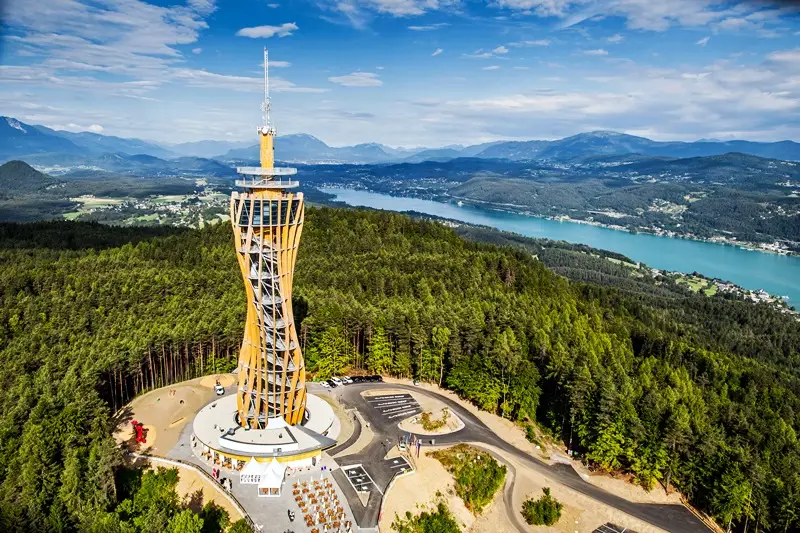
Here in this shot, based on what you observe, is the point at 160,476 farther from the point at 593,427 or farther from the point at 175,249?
the point at 175,249

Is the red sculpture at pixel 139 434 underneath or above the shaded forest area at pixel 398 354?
underneath

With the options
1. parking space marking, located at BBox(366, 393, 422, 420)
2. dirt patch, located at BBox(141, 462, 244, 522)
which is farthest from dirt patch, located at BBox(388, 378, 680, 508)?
dirt patch, located at BBox(141, 462, 244, 522)

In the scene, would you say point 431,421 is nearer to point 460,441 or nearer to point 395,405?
point 460,441

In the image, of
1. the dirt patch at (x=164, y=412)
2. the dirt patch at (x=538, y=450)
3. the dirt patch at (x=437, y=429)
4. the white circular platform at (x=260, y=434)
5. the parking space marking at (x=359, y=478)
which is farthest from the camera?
the dirt patch at (x=437, y=429)

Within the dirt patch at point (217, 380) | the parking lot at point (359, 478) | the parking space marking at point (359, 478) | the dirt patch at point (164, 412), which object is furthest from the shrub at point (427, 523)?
the dirt patch at point (217, 380)

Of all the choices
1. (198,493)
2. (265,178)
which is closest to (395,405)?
(198,493)

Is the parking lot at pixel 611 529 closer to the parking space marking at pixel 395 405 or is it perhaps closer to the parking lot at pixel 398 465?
the parking lot at pixel 398 465

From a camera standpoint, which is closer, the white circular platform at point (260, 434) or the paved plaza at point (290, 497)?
the paved plaza at point (290, 497)

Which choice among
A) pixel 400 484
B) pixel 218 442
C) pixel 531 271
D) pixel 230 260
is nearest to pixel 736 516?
pixel 400 484
